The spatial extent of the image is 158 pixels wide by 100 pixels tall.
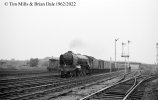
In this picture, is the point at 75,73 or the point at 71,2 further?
the point at 75,73

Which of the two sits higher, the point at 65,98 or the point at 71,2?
the point at 71,2

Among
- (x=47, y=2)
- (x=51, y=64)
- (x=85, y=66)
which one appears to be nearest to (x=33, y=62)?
(x=51, y=64)

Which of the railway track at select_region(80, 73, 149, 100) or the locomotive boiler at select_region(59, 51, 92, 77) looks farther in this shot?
the locomotive boiler at select_region(59, 51, 92, 77)

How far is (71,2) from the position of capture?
47.3 ft

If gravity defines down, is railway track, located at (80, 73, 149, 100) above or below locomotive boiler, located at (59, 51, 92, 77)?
below

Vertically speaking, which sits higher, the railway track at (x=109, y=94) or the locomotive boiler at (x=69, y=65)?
the locomotive boiler at (x=69, y=65)

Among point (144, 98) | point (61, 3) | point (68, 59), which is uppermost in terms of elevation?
point (61, 3)

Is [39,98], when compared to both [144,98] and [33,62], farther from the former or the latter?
[33,62]

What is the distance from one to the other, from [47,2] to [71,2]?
1.58 m

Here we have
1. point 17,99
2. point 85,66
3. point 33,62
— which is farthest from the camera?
point 33,62

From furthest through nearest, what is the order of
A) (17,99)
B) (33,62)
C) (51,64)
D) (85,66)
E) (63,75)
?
(33,62)
(51,64)
(85,66)
(63,75)
(17,99)

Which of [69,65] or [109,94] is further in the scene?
[69,65]

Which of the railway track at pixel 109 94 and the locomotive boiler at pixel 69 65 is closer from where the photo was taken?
the railway track at pixel 109 94

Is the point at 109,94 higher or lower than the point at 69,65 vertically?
lower
